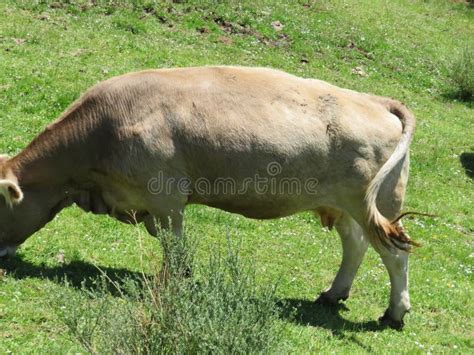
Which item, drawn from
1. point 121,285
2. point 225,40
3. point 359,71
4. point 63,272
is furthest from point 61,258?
point 359,71

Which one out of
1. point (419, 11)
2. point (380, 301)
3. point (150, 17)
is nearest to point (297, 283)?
point (380, 301)

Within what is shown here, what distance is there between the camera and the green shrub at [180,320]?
5.58 meters

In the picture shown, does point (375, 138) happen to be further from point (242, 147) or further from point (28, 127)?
point (28, 127)

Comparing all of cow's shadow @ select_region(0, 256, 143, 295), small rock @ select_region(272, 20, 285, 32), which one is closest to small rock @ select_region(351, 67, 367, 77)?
small rock @ select_region(272, 20, 285, 32)

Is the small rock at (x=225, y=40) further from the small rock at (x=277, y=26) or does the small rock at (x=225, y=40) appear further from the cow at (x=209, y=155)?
the cow at (x=209, y=155)

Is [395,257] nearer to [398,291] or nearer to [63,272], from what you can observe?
[398,291]

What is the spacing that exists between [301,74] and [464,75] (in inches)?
260

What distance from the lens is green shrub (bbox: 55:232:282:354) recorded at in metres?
5.58

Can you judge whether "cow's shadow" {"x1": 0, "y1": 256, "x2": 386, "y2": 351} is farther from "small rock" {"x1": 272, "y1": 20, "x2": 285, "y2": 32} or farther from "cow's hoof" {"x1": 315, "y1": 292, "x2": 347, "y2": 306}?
"small rock" {"x1": 272, "y1": 20, "x2": 285, "y2": 32}

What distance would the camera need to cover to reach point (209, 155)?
29.2 ft

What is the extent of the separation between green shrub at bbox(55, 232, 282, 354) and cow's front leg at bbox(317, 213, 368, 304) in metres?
4.15

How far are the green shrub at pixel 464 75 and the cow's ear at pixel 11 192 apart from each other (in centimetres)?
2002

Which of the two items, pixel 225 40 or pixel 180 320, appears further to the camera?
pixel 225 40

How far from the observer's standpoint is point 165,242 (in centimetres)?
643
